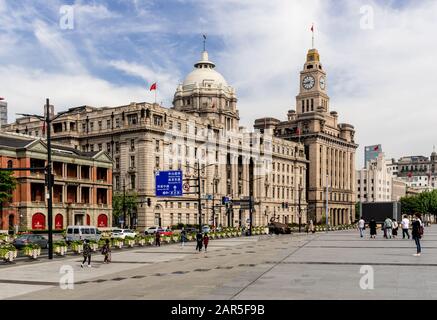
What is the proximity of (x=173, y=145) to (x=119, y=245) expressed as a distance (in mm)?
55404

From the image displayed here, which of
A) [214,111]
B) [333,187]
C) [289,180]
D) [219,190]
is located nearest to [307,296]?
[219,190]

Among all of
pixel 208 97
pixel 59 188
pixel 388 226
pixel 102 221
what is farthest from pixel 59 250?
pixel 208 97

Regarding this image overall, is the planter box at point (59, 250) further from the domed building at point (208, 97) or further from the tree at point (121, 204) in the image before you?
the domed building at point (208, 97)

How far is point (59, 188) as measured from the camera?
264 ft

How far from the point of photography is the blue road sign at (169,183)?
60737 millimetres

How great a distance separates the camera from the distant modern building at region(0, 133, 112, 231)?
7338 centimetres

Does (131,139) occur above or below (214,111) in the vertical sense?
below

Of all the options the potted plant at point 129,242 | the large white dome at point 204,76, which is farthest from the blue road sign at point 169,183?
Answer: the large white dome at point 204,76

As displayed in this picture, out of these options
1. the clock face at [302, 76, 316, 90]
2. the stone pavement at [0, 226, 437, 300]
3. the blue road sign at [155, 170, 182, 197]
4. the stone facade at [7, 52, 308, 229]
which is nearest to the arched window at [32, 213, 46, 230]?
the stone facade at [7, 52, 308, 229]

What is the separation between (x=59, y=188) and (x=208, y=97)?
57.8m

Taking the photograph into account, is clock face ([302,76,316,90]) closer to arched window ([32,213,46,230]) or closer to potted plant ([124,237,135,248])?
arched window ([32,213,46,230])

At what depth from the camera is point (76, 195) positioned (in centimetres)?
8381

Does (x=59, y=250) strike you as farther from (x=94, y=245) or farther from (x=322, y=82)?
(x=322, y=82)
